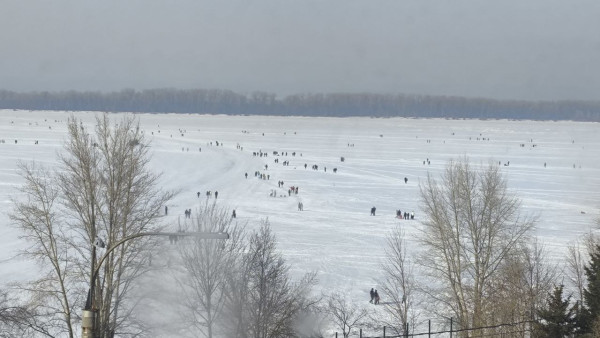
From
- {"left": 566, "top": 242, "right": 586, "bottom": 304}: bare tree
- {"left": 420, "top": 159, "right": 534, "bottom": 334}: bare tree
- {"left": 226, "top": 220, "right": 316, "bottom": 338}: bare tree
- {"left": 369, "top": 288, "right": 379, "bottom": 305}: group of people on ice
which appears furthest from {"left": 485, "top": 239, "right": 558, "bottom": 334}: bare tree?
{"left": 226, "top": 220, "right": 316, "bottom": 338}: bare tree

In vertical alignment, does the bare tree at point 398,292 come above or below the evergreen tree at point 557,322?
below

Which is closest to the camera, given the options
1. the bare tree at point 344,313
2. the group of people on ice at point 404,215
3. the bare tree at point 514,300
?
the bare tree at point 514,300

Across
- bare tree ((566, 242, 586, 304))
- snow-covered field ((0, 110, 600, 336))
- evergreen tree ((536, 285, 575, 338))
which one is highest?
evergreen tree ((536, 285, 575, 338))

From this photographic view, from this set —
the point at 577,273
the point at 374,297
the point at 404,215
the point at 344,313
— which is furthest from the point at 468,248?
the point at 404,215

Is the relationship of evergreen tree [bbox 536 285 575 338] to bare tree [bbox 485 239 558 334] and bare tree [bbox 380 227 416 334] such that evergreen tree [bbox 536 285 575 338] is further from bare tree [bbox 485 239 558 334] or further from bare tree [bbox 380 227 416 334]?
bare tree [bbox 380 227 416 334]

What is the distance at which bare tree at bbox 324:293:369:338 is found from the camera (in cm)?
2084

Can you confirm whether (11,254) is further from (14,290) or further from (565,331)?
(565,331)

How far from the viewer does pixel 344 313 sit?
21047 mm

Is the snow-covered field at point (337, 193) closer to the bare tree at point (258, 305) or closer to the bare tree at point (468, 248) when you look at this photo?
the bare tree at point (468, 248)

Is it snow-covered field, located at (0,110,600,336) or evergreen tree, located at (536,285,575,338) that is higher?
evergreen tree, located at (536,285,575,338)

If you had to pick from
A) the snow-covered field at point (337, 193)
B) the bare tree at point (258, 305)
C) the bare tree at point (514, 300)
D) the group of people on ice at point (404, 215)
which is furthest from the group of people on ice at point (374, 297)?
the group of people on ice at point (404, 215)

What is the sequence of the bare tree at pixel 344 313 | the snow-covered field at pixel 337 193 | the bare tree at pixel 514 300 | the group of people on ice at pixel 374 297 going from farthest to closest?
the snow-covered field at pixel 337 193 → the group of people on ice at pixel 374 297 → the bare tree at pixel 344 313 → the bare tree at pixel 514 300

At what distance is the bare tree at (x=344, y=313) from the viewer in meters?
20.8

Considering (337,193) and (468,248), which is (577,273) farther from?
(337,193)
